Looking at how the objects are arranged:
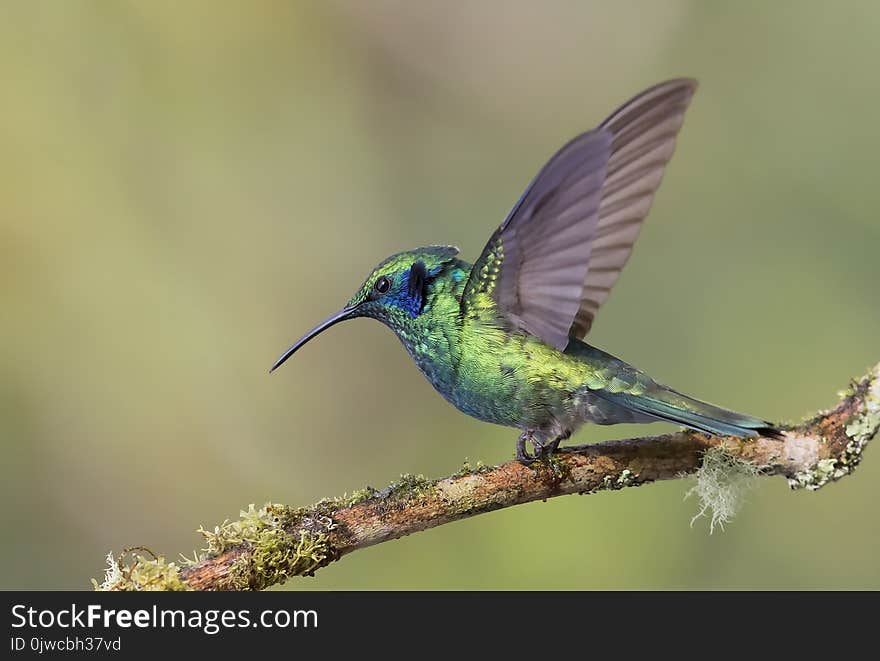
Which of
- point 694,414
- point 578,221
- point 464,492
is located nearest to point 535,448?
point 464,492

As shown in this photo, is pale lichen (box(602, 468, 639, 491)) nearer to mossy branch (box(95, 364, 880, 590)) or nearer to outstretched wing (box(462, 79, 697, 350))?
mossy branch (box(95, 364, 880, 590))

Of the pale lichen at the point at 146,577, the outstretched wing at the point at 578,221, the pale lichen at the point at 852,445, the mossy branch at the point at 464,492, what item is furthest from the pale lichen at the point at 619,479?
the pale lichen at the point at 146,577

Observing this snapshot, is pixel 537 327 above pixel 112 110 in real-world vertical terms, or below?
below

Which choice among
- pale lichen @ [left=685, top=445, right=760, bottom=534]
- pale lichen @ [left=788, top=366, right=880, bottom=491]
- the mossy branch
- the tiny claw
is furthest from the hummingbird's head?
pale lichen @ [left=788, top=366, right=880, bottom=491]

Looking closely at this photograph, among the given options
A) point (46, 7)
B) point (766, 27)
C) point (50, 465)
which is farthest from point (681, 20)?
point (50, 465)

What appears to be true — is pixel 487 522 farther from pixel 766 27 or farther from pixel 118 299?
pixel 766 27

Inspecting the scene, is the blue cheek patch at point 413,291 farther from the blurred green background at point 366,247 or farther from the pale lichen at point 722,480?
the blurred green background at point 366,247
